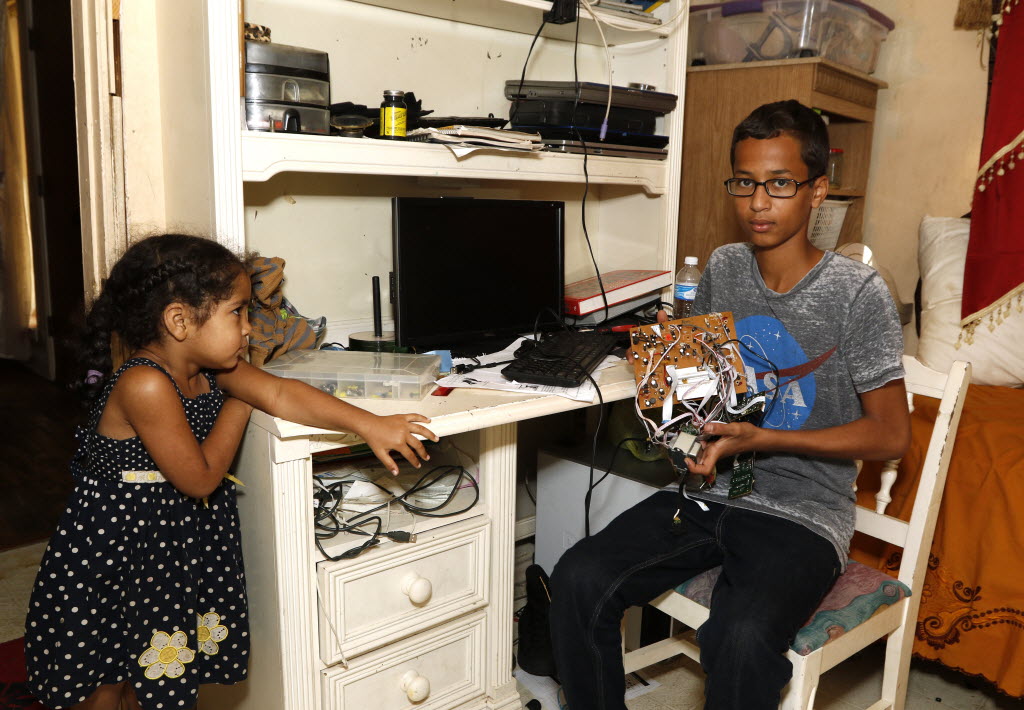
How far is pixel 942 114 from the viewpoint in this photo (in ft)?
7.81

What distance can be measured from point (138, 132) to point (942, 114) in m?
2.22

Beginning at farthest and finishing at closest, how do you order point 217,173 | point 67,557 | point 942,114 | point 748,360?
point 942,114 < point 748,360 < point 217,173 < point 67,557

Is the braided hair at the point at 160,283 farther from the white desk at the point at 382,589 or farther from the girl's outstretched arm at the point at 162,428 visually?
the white desk at the point at 382,589

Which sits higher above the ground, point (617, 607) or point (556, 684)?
point (617, 607)

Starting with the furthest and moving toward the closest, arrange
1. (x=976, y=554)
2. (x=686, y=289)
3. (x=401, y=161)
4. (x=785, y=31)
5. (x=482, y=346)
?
(x=785, y=31)
(x=686, y=289)
(x=482, y=346)
(x=976, y=554)
(x=401, y=161)

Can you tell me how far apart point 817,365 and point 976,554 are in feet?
2.10

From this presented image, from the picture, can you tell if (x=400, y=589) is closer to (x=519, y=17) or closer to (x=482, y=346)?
(x=482, y=346)

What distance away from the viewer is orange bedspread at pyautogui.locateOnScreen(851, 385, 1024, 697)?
155 centimetres

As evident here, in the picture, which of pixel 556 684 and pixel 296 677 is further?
pixel 556 684

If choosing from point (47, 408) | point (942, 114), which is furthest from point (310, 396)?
point (47, 408)

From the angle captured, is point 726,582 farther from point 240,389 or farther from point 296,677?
point 240,389

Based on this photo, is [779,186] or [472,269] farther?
[472,269]

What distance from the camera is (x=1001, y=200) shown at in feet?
6.56

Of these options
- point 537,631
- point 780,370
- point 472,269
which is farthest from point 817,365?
point 537,631
